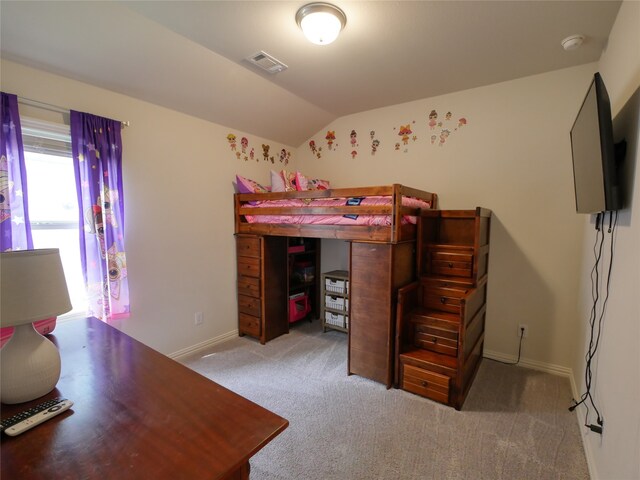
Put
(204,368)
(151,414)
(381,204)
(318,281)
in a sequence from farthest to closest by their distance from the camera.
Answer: (318,281), (204,368), (381,204), (151,414)

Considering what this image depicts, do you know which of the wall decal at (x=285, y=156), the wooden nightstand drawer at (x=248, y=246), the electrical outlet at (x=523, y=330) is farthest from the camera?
the wall decal at (x=285, y=156)

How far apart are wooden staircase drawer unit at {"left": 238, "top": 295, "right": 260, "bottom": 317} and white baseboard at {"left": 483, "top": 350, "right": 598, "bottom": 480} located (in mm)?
2280

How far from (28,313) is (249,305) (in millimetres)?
2301

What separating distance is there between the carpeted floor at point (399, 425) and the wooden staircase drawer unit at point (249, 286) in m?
0.64

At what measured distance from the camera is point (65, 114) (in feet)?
6.61

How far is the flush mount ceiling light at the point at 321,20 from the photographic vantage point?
5.43 ft

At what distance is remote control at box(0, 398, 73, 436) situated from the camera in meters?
0.83

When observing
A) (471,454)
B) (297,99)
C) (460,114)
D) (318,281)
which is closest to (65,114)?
(297,99)

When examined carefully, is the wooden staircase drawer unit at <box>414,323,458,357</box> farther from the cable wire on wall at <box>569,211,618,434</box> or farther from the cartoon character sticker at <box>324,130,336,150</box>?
the cartoon character sticker at <box>324,130,336,150</box>

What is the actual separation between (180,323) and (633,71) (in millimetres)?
3458

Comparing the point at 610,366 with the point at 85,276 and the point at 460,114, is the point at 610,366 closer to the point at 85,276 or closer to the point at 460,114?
the point at 460,114

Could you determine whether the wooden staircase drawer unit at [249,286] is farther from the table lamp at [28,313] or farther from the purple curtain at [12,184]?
the table lamp at [28,313]

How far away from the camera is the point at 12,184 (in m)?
1.78

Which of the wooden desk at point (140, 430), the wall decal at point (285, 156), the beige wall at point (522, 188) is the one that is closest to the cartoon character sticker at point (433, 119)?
the beige wall at point (522, 188)
